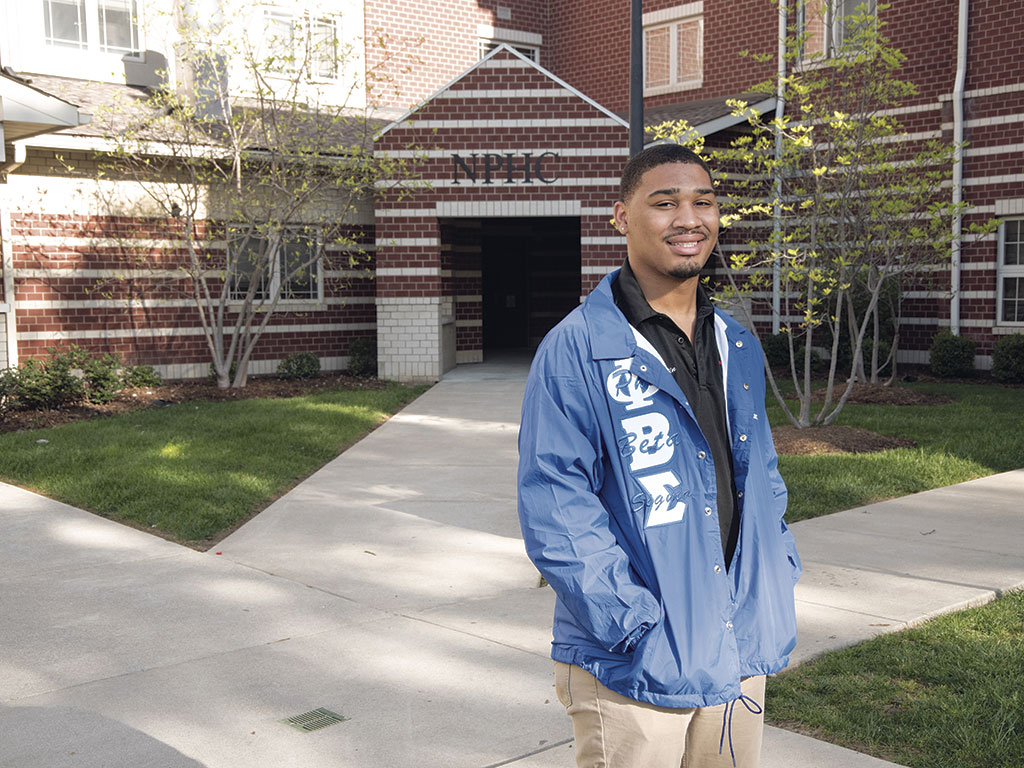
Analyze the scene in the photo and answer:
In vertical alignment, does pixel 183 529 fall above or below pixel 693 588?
below

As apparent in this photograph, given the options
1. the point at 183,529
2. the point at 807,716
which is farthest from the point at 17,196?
the point at 807,716

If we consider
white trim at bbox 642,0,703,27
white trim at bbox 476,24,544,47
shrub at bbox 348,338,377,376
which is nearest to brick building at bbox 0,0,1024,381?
shrub at bbox 348,338,377,376

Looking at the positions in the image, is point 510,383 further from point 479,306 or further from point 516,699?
point 516,699

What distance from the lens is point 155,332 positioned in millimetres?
16484

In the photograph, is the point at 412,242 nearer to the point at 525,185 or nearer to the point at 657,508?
the point at 525,185

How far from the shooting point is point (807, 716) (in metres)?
4.43

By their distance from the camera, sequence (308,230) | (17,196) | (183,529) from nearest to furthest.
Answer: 1. (183,529)
2. (17,196)
3. (308,230)

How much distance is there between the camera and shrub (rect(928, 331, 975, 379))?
16.7m

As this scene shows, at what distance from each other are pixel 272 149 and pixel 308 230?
1461mm

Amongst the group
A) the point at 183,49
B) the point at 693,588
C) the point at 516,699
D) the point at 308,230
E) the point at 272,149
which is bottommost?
the point at 516,699

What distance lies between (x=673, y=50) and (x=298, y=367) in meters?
10.6

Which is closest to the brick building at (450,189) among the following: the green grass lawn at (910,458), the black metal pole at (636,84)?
the green grass lawn at (910,458)

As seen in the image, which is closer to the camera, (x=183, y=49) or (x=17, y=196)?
(x=17, y=196)

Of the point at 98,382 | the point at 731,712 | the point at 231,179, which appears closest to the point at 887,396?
the point at 231,179
